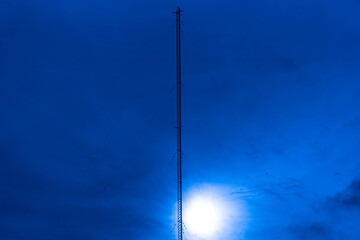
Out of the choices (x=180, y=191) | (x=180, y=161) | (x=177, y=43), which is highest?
(x=177, y=43)

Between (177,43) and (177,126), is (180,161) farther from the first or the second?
(177,43)

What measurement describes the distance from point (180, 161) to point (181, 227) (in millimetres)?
7090

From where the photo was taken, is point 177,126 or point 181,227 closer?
point 181,227

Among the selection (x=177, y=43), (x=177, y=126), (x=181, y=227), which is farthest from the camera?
(x=177, y=43)

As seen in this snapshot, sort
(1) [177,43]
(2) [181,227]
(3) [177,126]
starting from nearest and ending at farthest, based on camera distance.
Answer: (2) [181,227] < (3) [177,126] < (1) [177,43]

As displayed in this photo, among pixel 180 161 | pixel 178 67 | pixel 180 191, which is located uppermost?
pixel 178 67

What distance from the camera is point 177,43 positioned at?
4025 centimetres

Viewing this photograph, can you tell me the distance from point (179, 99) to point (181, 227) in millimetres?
14378

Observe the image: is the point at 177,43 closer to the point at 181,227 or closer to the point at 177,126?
the point at 177,126

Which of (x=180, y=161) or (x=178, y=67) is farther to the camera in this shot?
(x=178, y=67)

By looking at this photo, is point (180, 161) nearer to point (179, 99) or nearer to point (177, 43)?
point (179, 99)

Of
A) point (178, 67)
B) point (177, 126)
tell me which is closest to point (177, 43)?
point (178, 67)

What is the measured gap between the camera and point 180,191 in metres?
35.8

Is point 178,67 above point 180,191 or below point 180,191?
above
